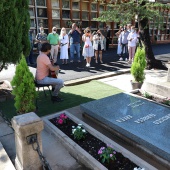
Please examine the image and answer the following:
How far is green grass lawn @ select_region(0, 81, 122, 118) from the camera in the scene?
5.59 meters

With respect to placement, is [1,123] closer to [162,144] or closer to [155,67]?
[162,144]

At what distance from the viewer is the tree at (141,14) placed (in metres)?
8.70

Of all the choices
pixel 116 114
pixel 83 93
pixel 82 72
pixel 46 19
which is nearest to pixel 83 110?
pixel 116 114

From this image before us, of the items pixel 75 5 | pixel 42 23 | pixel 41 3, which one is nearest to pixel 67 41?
pixel 42 23

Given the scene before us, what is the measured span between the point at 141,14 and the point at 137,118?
229 inches

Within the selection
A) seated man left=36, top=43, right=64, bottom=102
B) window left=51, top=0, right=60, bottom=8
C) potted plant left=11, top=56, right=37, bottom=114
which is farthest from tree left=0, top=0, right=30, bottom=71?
window left=51, top=0, right=60, bottom=8

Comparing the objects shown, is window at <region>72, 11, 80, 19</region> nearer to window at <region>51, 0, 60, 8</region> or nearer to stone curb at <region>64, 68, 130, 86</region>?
window at <region>51, 0, 60, 8</region>

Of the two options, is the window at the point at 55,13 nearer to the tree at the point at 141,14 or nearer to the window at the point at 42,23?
the window at the point at 42,23

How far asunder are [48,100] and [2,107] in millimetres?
1255

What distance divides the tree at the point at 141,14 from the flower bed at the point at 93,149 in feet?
19.7

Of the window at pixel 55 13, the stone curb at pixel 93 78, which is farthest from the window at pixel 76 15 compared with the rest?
the stone curb at pixel 93 78

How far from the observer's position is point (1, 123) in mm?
4840

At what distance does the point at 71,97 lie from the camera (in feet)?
21.2

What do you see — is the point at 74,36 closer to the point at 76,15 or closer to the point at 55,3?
the point at 55,3
